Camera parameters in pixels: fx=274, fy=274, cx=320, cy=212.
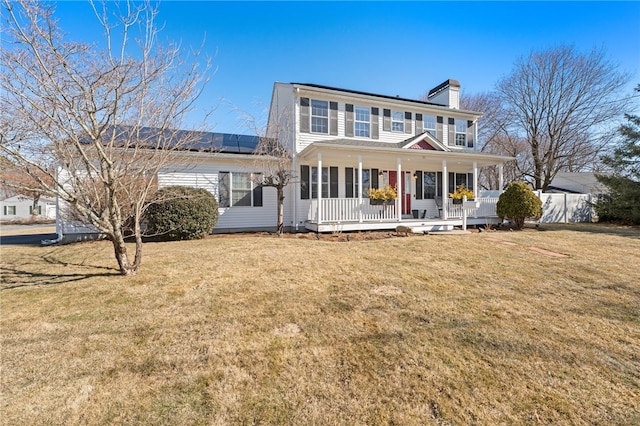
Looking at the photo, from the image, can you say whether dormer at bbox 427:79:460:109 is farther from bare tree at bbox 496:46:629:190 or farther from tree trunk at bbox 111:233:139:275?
tree trunk at bbox 111:233:139:275

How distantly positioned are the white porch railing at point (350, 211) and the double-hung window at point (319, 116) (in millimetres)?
3380

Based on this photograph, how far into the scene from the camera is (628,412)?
6.74ft

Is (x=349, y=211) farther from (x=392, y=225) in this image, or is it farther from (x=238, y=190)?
(x=238, y=190)

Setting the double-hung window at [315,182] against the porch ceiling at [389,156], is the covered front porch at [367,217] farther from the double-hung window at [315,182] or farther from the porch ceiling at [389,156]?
the porch ceiling at [389,156]

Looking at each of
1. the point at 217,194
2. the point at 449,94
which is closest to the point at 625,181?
the point at 449,94

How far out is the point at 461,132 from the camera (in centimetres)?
1459

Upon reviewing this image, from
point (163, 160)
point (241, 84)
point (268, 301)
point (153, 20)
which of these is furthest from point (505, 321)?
point (241, 84)

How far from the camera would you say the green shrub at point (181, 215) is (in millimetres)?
8438

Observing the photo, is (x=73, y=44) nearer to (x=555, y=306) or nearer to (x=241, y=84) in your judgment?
(x=241, y=84)

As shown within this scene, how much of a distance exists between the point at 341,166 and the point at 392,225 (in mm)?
3517

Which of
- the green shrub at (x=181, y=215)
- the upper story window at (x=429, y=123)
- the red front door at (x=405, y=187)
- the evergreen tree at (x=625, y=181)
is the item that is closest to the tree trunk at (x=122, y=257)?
the green shrub at (x=181, y=215)

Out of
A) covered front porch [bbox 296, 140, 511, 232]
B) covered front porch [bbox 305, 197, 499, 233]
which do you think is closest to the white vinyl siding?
covered front porch [bbox 296, 140, 511, 232]

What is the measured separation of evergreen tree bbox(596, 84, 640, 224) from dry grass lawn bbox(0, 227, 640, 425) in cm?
1212

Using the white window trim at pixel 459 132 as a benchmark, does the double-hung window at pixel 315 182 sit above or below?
below
